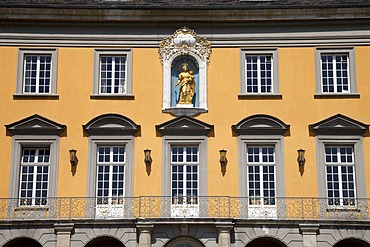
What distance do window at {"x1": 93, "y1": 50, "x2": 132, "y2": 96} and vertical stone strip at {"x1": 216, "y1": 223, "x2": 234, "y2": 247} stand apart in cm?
587

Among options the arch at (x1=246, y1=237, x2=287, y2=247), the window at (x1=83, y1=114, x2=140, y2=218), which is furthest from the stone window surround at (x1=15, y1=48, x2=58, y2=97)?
the arch at (x1=246, y1=237, x2=287, y2=247)

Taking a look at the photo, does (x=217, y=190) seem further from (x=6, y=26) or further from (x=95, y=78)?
(x=6, y=26)

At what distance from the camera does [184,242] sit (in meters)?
23.1

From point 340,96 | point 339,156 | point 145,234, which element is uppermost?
point 340,96

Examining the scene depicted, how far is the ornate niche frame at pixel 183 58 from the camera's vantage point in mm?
24609

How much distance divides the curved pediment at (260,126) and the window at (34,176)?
6772 mm

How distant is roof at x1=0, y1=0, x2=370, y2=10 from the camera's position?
24672 mm

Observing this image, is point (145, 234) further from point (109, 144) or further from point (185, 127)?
point (185, 127)

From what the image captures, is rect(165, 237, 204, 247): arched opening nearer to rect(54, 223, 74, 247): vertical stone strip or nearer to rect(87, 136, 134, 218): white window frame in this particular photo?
rect(87, 136, 134, 218): white window frame

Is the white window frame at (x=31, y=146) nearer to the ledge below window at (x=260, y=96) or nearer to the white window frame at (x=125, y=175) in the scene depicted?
the white window frame at (x=125, y=175)

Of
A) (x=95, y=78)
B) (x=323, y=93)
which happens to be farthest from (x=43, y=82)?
(x=323, y=93)

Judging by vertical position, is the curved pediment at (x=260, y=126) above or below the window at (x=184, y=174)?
above

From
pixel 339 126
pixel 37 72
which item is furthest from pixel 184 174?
pixel 37 72

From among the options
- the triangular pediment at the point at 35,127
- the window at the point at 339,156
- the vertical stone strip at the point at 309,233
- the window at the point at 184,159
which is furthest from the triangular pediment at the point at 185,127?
the vertical stone strip at the point at 309,233
